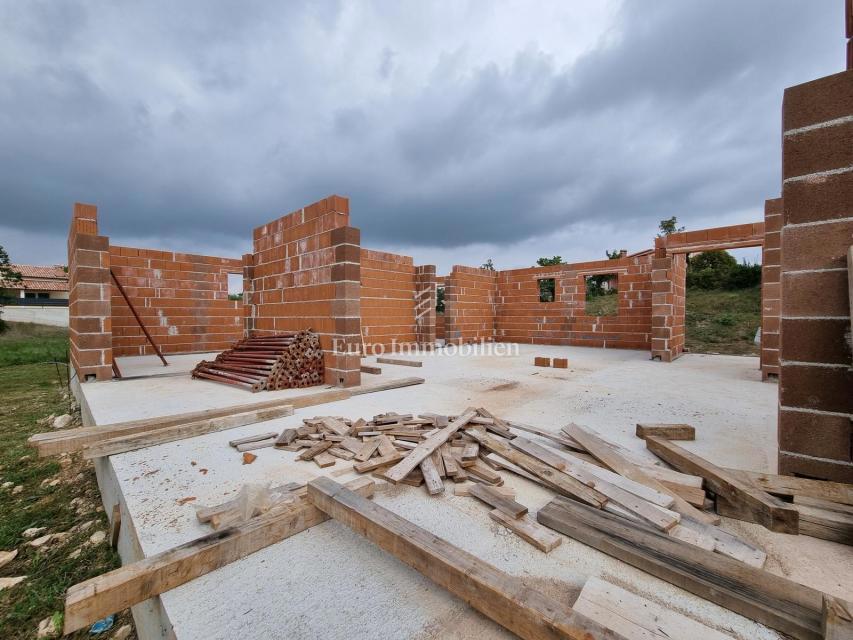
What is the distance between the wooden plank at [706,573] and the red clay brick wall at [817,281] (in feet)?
4.44

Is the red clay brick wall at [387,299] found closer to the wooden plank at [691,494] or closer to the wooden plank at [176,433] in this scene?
the wooden plank at [176,433]

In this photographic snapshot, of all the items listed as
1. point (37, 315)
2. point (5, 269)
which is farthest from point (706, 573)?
point (37, 315)

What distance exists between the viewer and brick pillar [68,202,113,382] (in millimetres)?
6195

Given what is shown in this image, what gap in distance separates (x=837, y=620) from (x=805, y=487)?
1.26 m

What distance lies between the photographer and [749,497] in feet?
6.97

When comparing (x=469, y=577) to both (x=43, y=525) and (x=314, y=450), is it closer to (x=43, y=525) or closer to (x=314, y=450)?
(x=314, y=450)

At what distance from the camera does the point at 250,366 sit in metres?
6.26

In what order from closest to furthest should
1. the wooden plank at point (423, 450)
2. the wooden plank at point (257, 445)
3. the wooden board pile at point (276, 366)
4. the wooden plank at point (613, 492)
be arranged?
the wooden plank at point (613, 492)
the wooden plank at point (423, 450)
the wooden plank at point (257, 445)
the wooden board pile at point (276, 366)

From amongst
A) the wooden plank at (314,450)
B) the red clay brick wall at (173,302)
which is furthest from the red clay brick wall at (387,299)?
the wooden plank at (314,450)

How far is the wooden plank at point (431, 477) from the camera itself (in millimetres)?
2449

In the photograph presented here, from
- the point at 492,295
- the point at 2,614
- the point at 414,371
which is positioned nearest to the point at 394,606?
the point at 2,614

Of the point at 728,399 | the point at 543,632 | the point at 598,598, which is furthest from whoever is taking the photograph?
the point at 728,399

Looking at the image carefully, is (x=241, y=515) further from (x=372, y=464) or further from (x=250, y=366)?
(x=250, y=366)

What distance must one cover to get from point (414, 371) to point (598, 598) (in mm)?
6318
